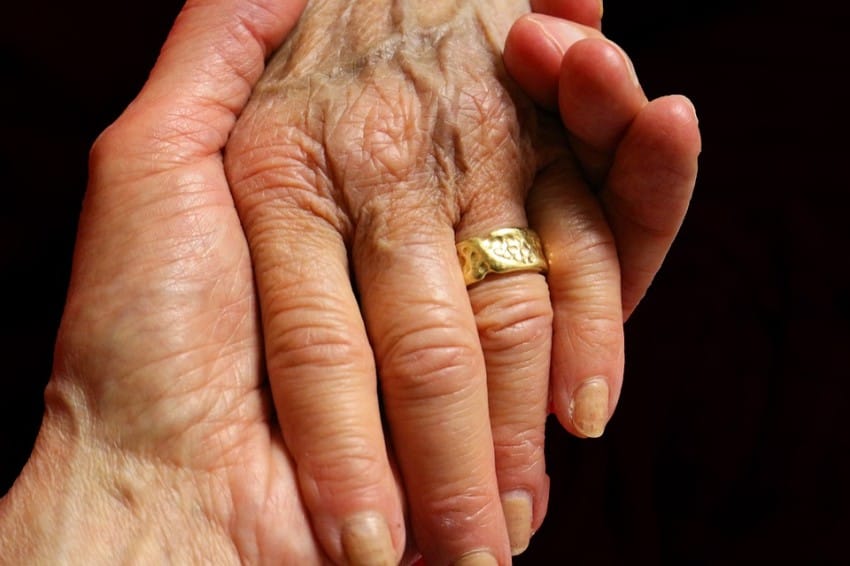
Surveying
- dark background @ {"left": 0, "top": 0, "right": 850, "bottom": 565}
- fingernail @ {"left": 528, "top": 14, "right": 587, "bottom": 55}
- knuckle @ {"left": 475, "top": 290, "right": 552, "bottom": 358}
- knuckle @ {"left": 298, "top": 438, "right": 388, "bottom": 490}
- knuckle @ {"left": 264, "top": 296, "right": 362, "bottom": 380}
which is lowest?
dark background @ {"left": 0, "top": 0, "right": 850, "bottom": 565}

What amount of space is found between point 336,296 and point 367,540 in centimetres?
22

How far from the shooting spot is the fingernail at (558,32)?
86 cm

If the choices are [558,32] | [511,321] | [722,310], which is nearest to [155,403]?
[511,321]

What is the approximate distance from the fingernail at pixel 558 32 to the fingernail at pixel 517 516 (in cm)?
43

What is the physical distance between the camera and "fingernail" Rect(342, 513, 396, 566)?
76 centimetres

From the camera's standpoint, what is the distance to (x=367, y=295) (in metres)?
0.84

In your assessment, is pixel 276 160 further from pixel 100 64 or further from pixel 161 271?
pixel 100 64

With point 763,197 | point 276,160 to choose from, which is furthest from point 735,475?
point 276,160

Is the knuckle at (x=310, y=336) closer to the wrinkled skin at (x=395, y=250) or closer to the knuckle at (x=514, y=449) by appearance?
the wrinkled skin at (x=395, y=250)

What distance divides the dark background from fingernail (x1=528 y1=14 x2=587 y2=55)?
54cm

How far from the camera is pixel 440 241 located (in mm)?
841

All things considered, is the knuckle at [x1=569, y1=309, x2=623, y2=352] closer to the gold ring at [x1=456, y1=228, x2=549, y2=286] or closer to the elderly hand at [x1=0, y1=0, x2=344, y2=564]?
the gold ring at [x1=456, y1=228, x2=549, y2=286]

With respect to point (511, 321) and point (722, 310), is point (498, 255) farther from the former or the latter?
point (722, 310)

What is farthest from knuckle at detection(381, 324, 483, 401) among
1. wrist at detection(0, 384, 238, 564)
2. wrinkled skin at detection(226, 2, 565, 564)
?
wrist at detection(0, 384, 238, 564)
